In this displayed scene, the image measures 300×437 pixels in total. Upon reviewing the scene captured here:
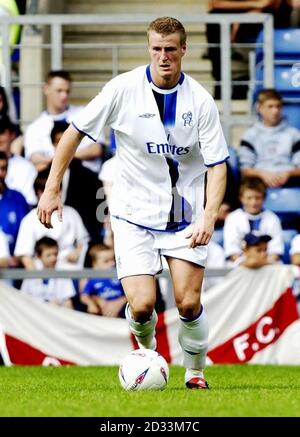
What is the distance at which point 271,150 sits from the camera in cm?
1385

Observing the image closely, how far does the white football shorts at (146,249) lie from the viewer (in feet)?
27.7

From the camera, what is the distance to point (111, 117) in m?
8.45

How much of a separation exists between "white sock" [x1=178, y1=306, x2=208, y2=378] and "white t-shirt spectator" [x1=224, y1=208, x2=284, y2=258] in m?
4.47

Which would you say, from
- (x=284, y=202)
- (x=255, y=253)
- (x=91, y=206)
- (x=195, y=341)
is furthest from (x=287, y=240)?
(x=195, y=341)

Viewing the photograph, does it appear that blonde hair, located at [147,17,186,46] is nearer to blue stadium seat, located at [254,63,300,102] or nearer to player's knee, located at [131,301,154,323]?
player's knee, located at [131,301,154,323]

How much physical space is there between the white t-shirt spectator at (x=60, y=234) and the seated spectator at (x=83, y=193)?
101mm

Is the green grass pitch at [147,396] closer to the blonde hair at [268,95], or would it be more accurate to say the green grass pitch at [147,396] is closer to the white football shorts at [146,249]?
the white football shorts at [146,249]

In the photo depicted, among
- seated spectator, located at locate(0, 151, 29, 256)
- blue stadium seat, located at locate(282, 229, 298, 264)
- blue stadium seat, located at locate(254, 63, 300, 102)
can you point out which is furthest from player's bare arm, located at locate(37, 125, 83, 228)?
blue stadium seat, located at locate(254, 63, 300, 102)

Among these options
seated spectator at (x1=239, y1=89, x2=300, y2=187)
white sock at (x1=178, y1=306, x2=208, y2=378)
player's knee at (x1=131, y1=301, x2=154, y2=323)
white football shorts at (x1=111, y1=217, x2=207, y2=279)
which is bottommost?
white sock at (x1=178, y1=306, x2=208, y2=378)

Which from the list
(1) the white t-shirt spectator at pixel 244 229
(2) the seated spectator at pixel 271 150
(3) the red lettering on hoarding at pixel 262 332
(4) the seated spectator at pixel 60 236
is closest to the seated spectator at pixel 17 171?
(4) the seated spectator at pixel 60 236

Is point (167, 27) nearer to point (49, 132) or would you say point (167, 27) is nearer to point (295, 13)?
point (49, 132)

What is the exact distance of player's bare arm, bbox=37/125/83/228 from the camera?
809cm

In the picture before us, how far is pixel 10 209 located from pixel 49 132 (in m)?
1.11
